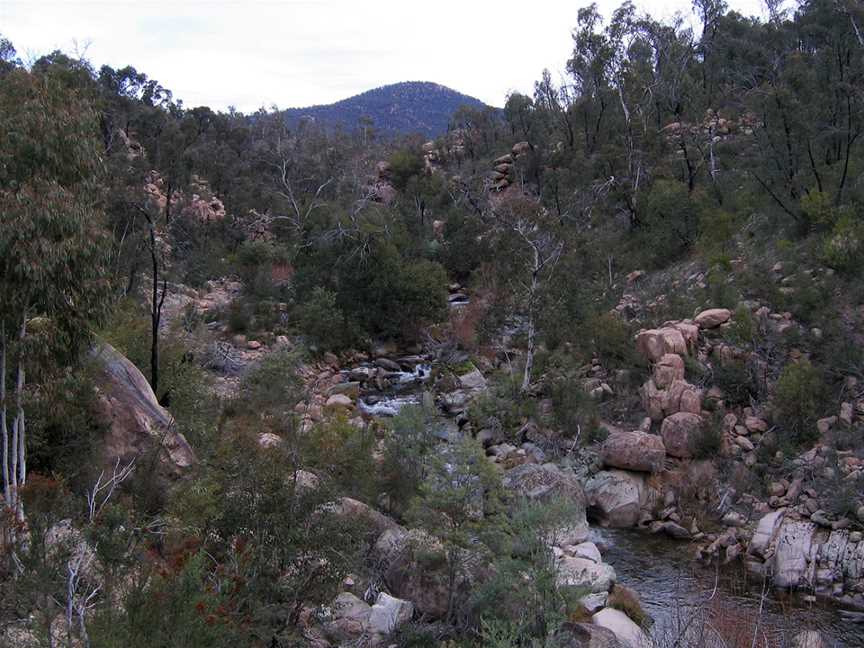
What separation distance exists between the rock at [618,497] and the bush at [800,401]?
116 inches

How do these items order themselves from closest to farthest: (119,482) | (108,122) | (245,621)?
(245,621) < (119,482) < (108,122)

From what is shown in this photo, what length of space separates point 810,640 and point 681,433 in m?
6.09

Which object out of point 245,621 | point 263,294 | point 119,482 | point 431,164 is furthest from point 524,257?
point 431,164

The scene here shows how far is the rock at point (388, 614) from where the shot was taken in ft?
26.7

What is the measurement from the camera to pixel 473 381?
20.3 metres

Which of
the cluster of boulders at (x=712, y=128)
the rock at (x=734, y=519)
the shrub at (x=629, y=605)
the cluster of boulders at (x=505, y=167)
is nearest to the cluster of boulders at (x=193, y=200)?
the cluster of boulders at (x=505, y=167)

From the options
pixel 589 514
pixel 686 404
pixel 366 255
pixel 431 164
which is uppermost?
pixel 431 164

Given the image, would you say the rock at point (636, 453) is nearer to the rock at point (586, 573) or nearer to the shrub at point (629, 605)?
the rock at point (586, 573)

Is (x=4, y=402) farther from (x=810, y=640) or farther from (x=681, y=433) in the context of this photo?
(x=681, y=433)

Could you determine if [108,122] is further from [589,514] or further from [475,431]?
[589,514]

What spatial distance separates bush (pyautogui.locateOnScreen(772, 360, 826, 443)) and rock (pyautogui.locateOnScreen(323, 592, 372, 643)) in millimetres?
9209

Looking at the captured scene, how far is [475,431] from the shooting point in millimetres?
16844

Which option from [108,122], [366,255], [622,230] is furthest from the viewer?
[108,122]

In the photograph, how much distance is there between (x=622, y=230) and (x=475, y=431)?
1320cm
